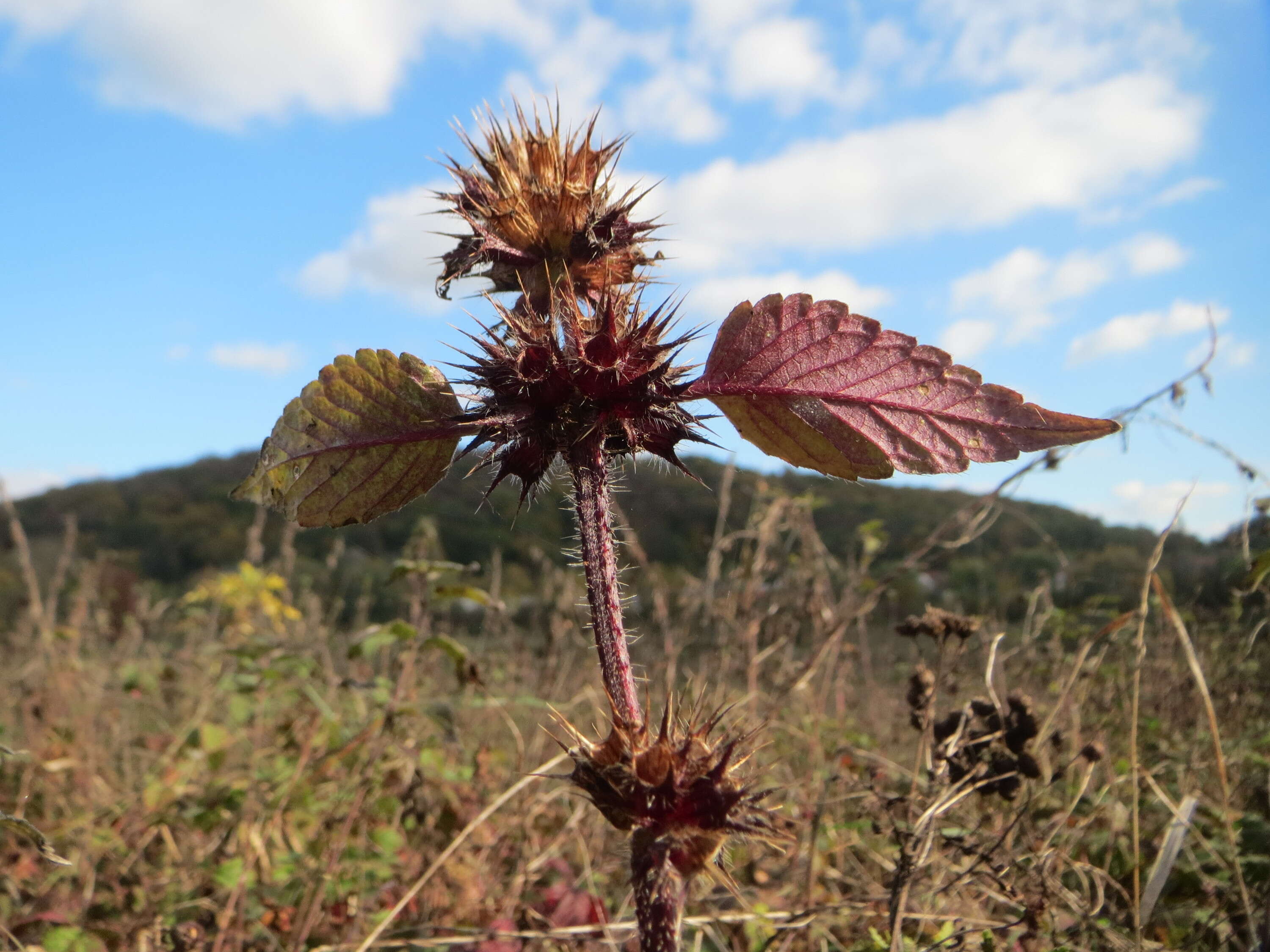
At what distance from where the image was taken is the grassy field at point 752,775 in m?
1.90

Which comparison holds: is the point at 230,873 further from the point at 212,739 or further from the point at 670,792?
the point at 670,792

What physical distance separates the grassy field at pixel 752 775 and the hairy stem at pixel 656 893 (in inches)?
2.4

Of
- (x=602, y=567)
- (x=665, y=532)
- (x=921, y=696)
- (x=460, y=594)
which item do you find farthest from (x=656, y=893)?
(x=665, y=532)

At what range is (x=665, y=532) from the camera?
43.3ft

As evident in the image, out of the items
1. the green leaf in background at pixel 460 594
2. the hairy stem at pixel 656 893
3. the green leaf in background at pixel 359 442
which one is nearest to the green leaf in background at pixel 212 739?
the green leaf in background at pixel 460 594

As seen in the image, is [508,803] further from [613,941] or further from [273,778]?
[613,941]

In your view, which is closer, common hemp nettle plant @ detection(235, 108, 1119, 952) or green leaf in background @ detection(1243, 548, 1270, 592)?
common hemp nettle plant @ detection(235, 108, 1119, 952)

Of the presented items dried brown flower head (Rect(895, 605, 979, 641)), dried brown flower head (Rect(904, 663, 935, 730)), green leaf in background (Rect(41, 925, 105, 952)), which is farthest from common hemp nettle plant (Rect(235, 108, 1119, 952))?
green leaf in background (Rect(41, 925, 105, 952))

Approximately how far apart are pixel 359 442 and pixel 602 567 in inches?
14.6

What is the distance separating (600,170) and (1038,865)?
153 centimetres

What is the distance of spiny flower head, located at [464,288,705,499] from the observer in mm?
→ 1029

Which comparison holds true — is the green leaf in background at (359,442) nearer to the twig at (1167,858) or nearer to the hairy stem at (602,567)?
the hairy stem at (602,567)

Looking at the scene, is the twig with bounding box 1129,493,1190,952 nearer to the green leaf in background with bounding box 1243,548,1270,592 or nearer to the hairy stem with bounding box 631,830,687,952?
the green leaf in background with bounding box 1243,548,1270,592

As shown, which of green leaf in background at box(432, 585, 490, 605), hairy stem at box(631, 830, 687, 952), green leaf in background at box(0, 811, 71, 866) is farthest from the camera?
green leaf in background at box(432, 585, 490, 605)
